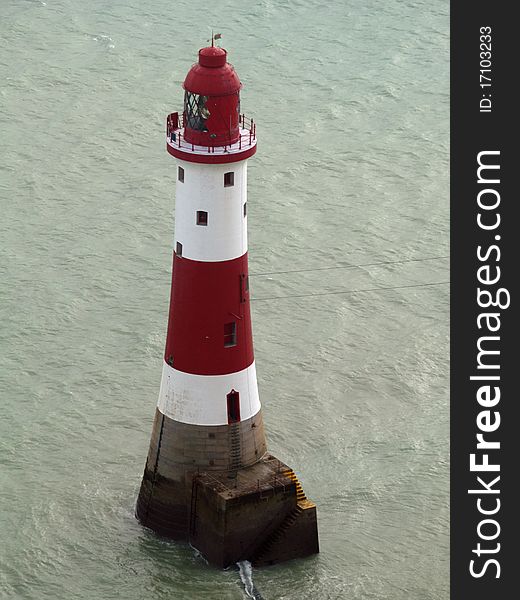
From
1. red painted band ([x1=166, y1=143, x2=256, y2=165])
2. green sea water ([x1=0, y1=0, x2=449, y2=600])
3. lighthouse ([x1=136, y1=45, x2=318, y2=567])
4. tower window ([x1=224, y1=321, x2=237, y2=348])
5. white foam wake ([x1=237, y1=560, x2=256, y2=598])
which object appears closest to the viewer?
red painted band ([x1=166, y1=143, x2=256, y2=165])

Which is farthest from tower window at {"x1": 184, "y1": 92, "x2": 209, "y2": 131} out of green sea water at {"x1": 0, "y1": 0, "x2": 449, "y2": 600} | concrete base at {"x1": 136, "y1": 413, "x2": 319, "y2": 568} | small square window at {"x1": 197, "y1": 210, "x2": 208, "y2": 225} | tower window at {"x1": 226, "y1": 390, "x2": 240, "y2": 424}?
green sea water at {"x1": 0, "y1": 0, "x2": 449, "y2": 600}

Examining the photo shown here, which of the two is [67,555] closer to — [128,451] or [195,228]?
[128,451]

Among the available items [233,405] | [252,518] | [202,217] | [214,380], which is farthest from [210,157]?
[252,518]

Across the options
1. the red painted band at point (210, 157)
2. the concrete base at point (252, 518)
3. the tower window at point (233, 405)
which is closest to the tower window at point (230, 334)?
the tower window at point (233, 405)

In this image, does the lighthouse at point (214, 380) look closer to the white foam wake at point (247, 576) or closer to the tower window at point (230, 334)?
the tower window at point (230, 334)

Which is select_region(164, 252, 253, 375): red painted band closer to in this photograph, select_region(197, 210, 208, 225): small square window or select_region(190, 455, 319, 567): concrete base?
select_region(197, 210, 208, 225): small square window

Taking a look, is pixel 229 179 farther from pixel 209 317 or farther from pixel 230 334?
pixel 230 334
